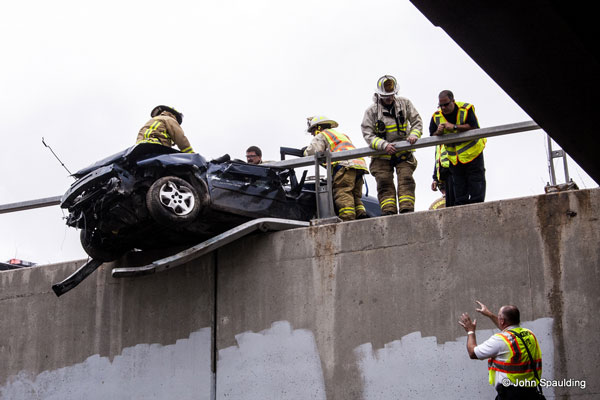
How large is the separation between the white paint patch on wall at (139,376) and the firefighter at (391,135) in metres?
2.52

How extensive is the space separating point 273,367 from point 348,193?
236 centimetres

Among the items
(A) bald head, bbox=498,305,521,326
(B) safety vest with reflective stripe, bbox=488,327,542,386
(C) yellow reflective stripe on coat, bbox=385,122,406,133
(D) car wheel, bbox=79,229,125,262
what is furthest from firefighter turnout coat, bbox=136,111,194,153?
(B) safety vest with reflective stripe, bbox=488,327,542,386

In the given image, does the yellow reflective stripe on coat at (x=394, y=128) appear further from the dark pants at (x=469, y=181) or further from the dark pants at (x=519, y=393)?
the dark pants at (x=519, y=393)

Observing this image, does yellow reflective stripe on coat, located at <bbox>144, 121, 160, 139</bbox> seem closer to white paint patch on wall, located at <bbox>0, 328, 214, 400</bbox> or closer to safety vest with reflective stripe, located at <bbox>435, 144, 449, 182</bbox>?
white paint patch on wall, located at <bbox>0, 328, 214, 400</bbox>

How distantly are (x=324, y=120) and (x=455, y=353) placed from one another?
3.96m

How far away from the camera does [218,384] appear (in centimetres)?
782

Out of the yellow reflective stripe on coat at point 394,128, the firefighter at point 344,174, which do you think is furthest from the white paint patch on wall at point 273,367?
the yellow reflective stripe on coat at point 394,128

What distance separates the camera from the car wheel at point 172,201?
24.9 ft

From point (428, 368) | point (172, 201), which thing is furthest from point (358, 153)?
point (428, 368)

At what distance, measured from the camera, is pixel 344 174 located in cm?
919

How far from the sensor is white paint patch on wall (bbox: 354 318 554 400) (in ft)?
21.8

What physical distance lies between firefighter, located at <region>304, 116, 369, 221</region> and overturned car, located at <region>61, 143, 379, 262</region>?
79 cm

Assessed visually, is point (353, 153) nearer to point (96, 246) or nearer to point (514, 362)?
point (96, 246)

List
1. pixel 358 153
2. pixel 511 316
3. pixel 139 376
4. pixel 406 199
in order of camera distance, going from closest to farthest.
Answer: pixel 511 316 → pixel 139 376 → pixel 358 153 → pixel 406 199
